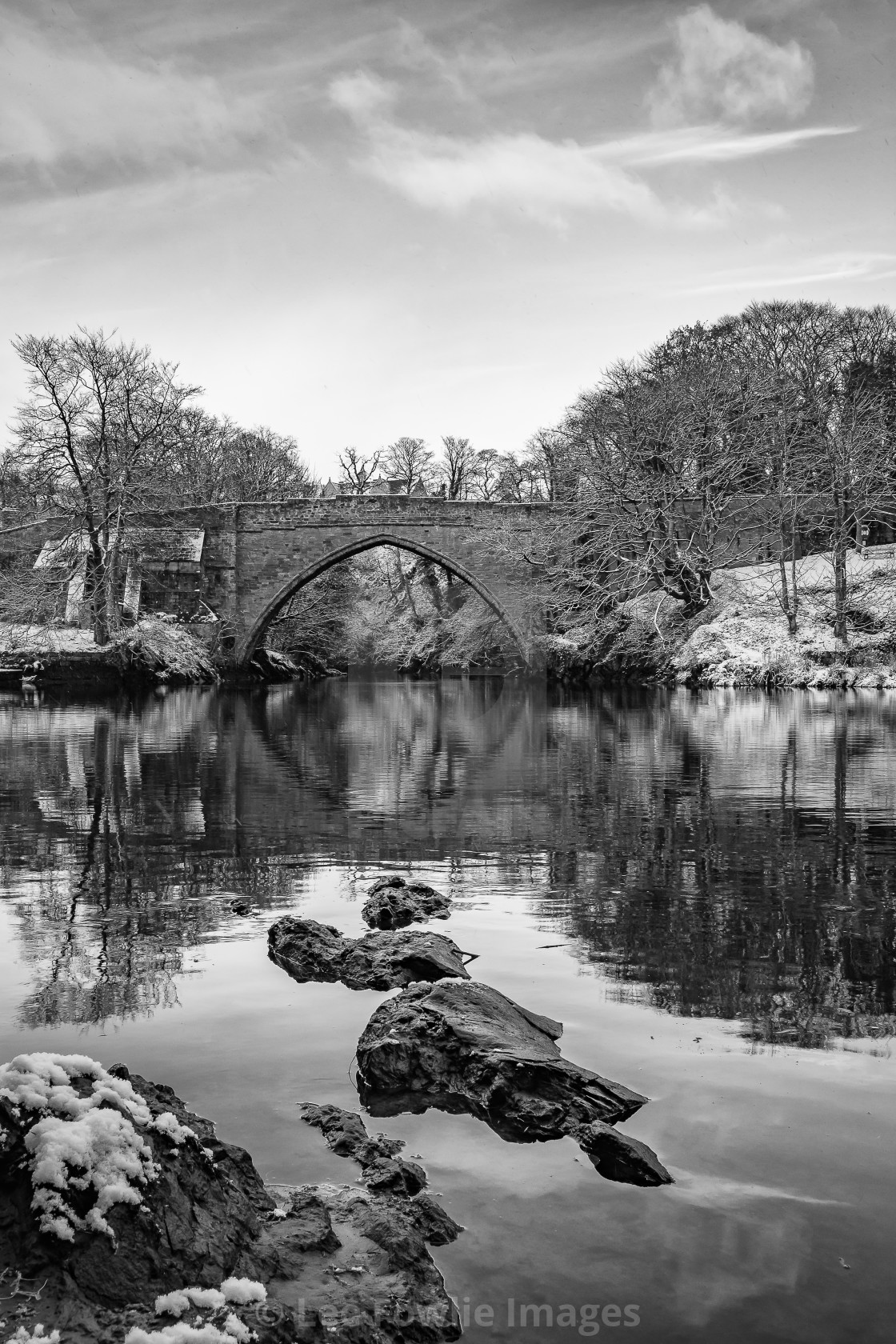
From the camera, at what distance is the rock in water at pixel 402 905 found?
19.6 feet

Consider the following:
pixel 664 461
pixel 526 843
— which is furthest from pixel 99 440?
pixel 526 843

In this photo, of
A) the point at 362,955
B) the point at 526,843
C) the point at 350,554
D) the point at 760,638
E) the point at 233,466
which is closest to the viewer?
the point at 362,955

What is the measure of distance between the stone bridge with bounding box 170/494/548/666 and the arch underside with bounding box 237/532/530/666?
0.03 metres

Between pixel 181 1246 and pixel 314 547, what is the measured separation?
123ft

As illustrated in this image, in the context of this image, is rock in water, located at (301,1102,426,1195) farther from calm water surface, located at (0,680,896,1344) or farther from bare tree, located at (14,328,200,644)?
bare tree, located at (14,328,200,644)

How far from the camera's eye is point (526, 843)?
8453 mm

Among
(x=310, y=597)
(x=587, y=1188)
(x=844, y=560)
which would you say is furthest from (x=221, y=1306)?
(x=310, y=597)

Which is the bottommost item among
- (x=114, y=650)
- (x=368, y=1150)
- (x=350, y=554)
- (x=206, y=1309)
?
(x=368, y=1150)

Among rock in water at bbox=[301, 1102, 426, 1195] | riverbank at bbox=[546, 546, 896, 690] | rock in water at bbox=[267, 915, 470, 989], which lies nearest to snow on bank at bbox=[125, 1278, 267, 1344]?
rock in water at bbox=[301, 1102, 426, 1195]

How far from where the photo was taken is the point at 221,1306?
2.24 m

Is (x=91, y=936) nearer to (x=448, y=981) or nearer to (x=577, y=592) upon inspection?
(x=448, y=981)

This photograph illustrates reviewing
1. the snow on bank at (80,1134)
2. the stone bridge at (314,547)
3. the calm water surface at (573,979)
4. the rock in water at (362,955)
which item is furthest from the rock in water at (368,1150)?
the stone bridge at (314,547)

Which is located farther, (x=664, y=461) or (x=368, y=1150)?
(x=664, y=461)

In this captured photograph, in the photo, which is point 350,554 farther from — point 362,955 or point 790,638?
point 362,955
